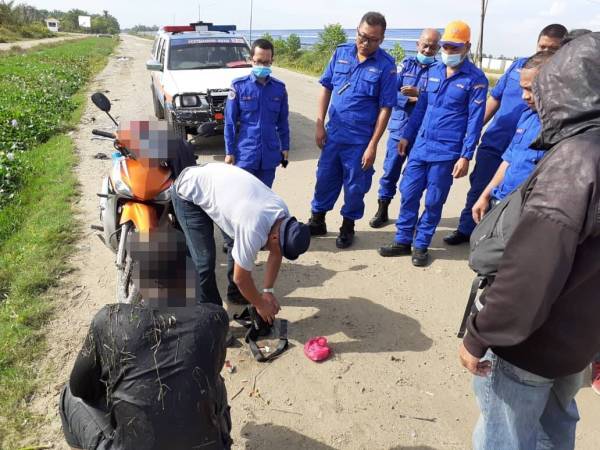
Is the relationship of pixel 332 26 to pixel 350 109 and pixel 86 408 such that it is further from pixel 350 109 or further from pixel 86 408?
pixel 86 408

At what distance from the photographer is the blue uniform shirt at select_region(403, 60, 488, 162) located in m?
3.95

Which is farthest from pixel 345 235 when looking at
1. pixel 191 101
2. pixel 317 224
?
pixel 191 101

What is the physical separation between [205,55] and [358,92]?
193 inches

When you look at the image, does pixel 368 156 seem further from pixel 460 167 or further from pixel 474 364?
pixel 474 364

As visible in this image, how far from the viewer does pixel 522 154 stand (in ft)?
10.7

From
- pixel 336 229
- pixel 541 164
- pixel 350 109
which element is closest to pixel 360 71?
pixel 350 109

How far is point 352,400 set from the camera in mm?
2736

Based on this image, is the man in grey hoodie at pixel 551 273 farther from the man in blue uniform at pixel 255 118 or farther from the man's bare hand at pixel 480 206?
the man in blue uniform at pixel 255 118

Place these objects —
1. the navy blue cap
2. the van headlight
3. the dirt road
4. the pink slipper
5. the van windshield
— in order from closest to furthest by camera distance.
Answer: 1. the navy blue cap
2. the dirt road
3. the pink slipper
4. the van headlight
5. the van windshield

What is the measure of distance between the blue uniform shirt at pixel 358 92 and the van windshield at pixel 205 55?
13.5 feet

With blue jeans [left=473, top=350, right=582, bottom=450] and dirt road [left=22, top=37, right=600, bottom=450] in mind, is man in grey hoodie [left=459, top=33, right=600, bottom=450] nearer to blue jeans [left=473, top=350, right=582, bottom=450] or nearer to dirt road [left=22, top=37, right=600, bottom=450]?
blue jeans [left=473, top=350, right=582, bottom=450]

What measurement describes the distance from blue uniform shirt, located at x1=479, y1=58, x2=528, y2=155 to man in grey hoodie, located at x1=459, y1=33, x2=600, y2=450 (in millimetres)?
2894

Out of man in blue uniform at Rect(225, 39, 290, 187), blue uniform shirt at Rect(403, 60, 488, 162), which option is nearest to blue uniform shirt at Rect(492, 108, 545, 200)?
blue uniform shirt at Rect(403, 60, 488, 162)

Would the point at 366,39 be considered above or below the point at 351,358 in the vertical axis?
above
